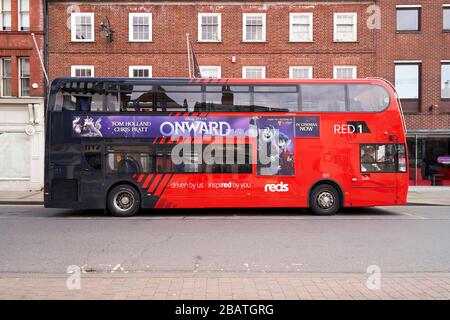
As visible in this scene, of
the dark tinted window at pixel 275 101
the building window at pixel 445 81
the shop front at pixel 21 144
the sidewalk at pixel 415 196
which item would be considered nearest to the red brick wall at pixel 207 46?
the shop front at pixel 21 144

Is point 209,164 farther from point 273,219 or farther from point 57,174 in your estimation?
point 57,174

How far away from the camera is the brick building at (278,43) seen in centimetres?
1841

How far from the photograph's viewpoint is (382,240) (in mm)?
7715

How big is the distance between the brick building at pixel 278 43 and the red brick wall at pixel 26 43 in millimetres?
558

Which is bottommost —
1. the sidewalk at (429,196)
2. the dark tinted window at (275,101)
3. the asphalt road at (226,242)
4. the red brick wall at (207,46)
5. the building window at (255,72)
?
the sidewalk at (429,196)

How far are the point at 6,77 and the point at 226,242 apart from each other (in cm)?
1655

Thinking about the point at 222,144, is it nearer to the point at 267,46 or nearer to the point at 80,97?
the point at 80,97

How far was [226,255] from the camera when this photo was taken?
6496mm

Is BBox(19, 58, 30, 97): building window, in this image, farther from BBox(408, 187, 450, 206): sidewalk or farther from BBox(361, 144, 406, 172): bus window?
BBox(408, 187, 450, 206): sidewalk

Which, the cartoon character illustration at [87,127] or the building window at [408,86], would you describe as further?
the building window at [408,86]

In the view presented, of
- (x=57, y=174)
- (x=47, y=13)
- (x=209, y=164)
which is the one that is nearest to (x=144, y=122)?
(x=209, y=164)

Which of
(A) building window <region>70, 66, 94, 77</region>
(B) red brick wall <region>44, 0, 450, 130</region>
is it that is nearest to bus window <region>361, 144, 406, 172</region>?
(B) red brick wall <region>44, 0, 450, 130</region>

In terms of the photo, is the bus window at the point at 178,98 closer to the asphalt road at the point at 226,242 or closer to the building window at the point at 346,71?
the asphalt road at the point at 226,242

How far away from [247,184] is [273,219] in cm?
134
